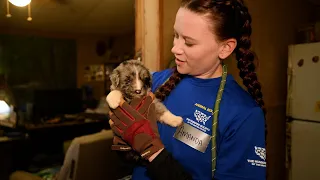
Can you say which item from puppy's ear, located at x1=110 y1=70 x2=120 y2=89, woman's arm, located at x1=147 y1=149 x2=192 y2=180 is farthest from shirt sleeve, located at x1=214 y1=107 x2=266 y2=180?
puppy's ear, located at x1=110 y1=70 x2=120 y2=89

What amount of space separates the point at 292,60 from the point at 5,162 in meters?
2.92

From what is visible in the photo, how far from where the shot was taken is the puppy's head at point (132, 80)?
3.47ft

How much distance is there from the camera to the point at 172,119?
99 centimetres

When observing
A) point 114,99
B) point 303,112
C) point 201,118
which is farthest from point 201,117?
point 303,112

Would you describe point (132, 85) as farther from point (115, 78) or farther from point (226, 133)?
point (226, 133)

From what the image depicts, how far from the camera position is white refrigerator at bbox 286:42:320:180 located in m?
2.37

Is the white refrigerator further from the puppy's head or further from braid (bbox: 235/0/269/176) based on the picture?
the puppy's head

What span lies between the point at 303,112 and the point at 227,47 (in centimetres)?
190

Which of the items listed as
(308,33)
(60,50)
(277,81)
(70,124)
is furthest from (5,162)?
(60,50)

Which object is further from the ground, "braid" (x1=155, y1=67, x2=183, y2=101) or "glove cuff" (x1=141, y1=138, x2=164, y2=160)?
"braid" (x1=155, y1=67, x2=183, y2=101)

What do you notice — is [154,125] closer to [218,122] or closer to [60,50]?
[218,122]

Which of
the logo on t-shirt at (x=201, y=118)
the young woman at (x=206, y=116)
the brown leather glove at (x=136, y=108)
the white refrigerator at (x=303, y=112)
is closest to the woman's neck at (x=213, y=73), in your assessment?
the young woman at (x=206, y=116)

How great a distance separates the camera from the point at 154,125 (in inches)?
39.5

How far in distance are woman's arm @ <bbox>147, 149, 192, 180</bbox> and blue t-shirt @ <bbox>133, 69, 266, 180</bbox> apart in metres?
0.07
